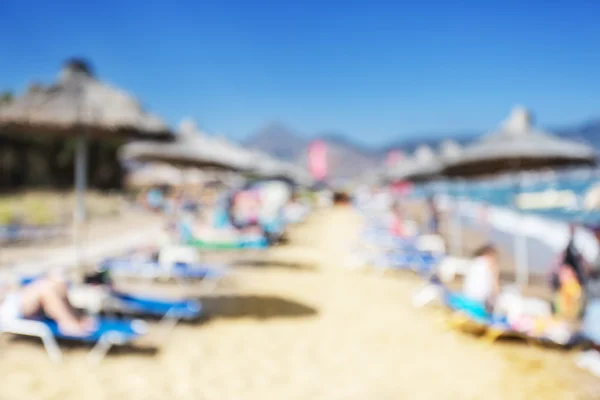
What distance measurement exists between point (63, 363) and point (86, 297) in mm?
706

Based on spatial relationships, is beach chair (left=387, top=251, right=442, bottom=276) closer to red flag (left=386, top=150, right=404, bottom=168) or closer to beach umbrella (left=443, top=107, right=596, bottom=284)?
beach umbrella (left=443, top=107, right=596, bottom=284)

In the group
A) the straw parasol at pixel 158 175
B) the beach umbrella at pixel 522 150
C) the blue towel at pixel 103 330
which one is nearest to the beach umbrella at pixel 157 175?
the straw parasol at pixel 158 175

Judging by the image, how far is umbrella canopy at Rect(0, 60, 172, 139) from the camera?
534 centimetres

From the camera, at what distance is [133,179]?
29625mm

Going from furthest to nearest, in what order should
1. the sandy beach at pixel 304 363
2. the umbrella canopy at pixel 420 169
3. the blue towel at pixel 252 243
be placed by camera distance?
the umbrella canopy at pixel 420 169 → the blue towel at pixel 252 243 → the sandy beach at pixel 304 363

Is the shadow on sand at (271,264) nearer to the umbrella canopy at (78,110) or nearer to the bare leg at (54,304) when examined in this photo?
the umbrella canopy at (78,110)

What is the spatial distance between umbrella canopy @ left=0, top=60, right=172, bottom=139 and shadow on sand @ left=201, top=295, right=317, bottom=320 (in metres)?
2.33

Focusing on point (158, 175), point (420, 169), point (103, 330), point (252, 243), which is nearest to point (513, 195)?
point (420, 169)

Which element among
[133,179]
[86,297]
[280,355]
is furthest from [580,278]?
[133,179]

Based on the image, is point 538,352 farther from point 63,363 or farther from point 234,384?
point 63,363

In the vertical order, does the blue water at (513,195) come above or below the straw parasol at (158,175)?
below

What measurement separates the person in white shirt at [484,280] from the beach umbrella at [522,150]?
2137 mm

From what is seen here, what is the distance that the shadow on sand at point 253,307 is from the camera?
641 centimetres

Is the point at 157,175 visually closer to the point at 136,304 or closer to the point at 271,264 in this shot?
the point at 271,264
